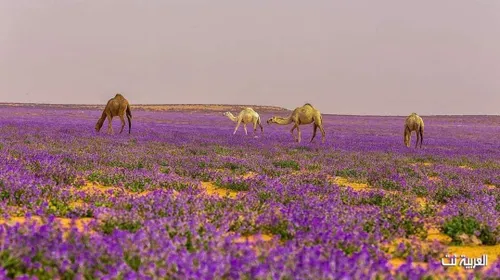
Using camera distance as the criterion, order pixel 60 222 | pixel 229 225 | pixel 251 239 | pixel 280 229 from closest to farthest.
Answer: pixel 60 222, pixel 251 239, pixel 280 229, pixel 229 225

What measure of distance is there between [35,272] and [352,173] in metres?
8.73

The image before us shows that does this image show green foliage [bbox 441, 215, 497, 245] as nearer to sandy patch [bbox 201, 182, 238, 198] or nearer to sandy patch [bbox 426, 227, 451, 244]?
sandy patch [bbox 426, 227, 451, 244]

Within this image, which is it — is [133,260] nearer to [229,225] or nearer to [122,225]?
[122,225]

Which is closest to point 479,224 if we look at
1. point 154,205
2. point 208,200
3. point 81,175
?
point 208,200

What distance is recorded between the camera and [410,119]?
68.8ft

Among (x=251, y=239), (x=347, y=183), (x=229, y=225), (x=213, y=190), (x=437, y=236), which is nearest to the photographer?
(x=251, y=239)

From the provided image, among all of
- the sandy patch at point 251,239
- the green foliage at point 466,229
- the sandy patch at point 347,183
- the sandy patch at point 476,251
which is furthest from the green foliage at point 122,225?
the sandy patch at point 347,183

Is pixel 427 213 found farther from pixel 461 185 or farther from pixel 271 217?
pixel 461 185

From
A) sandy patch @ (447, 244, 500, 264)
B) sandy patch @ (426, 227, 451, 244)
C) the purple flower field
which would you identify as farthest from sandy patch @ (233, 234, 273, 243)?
sandy patch @ (426, 227, 451, 244)

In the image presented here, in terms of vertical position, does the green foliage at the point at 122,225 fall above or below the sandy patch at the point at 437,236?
above

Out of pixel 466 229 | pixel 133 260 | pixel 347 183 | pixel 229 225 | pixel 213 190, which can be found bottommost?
pixel 347 183

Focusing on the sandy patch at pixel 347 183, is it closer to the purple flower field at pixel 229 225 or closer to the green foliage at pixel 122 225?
the purple flower field at pixel 229 225

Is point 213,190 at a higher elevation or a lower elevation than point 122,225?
lower

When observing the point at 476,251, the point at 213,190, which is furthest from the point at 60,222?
the point at 213,190
